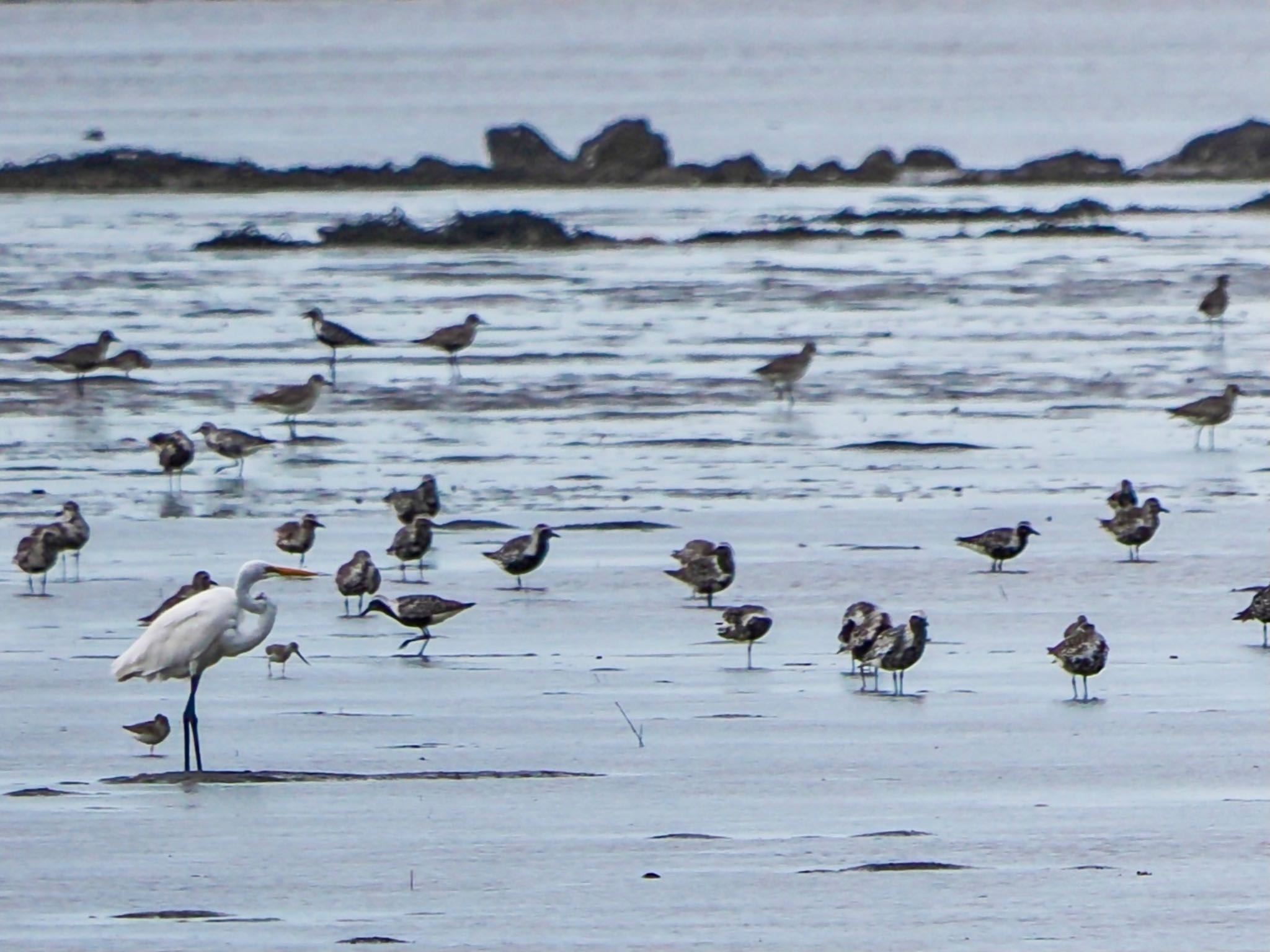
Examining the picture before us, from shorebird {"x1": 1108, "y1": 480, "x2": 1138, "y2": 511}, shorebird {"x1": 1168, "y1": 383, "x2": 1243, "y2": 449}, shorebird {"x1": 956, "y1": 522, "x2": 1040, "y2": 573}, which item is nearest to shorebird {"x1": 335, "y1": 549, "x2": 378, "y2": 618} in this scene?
shorebird {"x1": 956, "y1": 522, "x2": 1040, "y2": 573}

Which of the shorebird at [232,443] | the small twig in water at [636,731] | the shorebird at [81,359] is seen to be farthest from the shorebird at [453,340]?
the small twig in water at [636,731]

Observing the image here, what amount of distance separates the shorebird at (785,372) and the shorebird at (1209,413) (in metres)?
3.49

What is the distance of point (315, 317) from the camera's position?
25500mm

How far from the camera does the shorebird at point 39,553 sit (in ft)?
46.9

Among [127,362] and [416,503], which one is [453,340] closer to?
[127,362]

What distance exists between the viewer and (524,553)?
14531mm

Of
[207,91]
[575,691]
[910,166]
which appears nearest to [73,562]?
[575,691]

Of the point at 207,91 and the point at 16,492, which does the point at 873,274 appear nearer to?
the point at 16,492

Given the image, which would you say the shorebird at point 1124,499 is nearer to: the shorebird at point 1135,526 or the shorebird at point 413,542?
the shorebird at point 1135,526

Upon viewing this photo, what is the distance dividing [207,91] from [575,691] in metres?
115

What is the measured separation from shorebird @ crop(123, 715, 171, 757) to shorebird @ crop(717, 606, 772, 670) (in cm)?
280

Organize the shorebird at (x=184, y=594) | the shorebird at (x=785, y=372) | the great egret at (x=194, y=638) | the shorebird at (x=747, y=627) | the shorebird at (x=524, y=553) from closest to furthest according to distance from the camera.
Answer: the great egret at (x=194, y=638)
the shorebird at (x=747, y=627)
the shorebird at (x=184, y=594)
the shorebird at (x=524, y=553)
the shorebird at (x=785, y=372)

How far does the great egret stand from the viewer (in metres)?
10.9

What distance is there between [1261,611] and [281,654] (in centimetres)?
445
